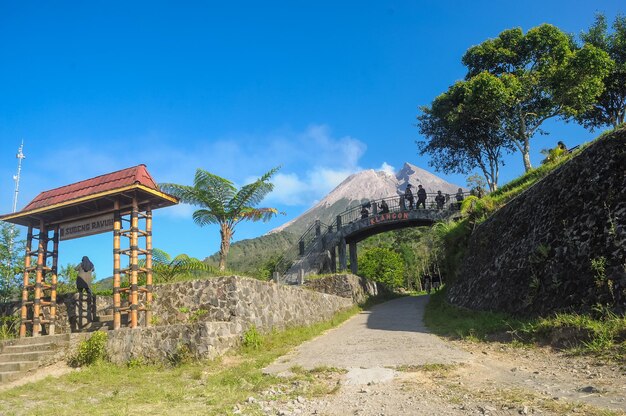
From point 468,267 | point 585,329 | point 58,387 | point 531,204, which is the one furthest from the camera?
point 468,267

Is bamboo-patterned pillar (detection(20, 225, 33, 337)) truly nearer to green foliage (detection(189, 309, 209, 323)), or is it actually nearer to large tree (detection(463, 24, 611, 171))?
green foliage (detection(189, 309, 209, 323))

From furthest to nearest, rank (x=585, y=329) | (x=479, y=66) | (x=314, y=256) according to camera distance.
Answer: (x=479, y=66)
(x=314, y=256)
(x=585, y=329)

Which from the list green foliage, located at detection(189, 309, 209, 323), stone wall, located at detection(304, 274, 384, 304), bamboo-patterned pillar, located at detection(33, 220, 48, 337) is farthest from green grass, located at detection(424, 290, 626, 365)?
bamboo-patterned pillar, located at detection(33, 220, 48, 337)

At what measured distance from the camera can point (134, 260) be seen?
1230 centimetres

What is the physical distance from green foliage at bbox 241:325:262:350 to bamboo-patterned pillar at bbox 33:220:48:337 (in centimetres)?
636

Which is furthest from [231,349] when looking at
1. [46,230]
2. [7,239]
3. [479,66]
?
[479,66]

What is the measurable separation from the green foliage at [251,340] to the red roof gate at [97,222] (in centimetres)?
290

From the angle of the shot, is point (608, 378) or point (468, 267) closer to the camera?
point (608, 378)

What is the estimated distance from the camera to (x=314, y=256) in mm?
28516

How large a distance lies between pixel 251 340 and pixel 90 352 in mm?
4100

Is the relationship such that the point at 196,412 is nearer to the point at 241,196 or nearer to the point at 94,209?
the point at 94,209

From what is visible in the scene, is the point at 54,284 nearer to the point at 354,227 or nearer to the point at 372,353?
the point at 372,353

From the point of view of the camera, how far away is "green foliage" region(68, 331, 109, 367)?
11070mm

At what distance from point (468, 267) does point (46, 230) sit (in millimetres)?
14906
